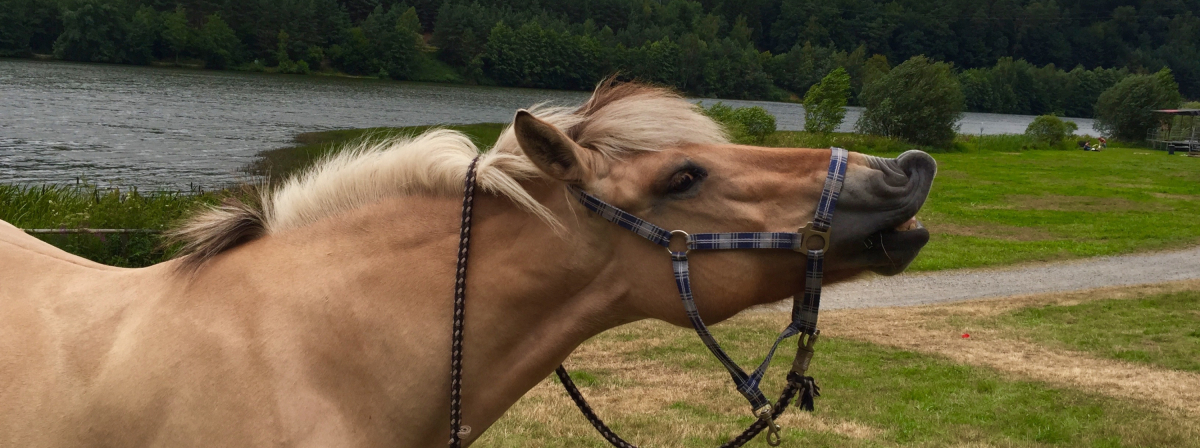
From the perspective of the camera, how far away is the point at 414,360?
2.36 m

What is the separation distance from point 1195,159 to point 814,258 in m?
50.8

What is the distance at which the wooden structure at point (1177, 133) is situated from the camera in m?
48.8

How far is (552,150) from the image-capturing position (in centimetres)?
239

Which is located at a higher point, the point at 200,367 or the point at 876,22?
the point at 876,22

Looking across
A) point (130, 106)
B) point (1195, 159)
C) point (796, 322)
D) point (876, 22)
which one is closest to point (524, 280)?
point (796, 322)

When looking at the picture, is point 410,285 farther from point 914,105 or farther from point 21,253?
point 914,105

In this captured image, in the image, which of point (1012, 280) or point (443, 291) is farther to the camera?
point (1012, 280)

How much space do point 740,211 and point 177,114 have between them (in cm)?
4183

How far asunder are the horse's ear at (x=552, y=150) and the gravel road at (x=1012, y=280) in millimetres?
9996

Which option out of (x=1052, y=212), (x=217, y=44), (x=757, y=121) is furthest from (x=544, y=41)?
(x=1052, y=212)

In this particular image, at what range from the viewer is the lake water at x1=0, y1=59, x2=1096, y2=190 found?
2469cm

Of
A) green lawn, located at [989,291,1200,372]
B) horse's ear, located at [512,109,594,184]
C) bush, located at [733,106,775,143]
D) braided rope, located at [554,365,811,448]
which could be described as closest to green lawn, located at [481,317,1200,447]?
green lawn, located at [989,291,1200,372]

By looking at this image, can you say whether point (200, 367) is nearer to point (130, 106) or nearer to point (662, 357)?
point (662, 357)

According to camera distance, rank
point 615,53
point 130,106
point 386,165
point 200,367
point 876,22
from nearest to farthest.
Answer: point 200,367, point 386,165, point 130,106, point 615,53, point 876,22
